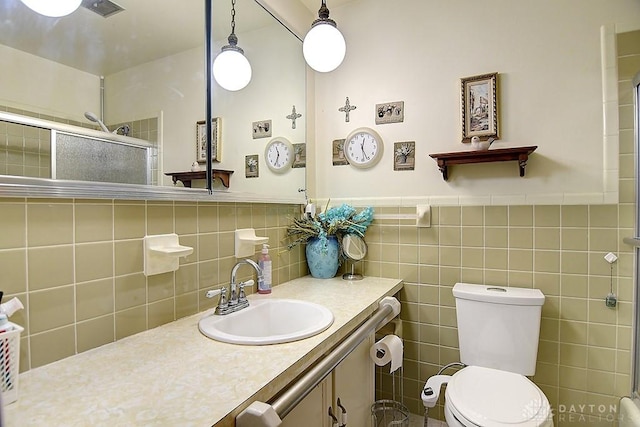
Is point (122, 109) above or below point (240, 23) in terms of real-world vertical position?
below

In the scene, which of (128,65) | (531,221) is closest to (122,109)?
(128,65)

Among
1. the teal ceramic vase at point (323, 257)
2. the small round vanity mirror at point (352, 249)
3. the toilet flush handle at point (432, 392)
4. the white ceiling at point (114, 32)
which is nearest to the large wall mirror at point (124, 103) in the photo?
the white ceiling at point (114, 32)

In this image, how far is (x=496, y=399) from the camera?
4.28 feet

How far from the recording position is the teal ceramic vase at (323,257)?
6.34 feet

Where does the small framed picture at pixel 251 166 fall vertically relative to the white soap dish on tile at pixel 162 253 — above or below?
above

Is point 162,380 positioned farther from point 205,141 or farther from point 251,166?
point 251,166

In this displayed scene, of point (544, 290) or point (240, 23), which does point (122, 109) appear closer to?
point (240, 23)

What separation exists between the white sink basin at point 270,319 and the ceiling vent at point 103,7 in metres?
1.03

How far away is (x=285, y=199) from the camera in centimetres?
189

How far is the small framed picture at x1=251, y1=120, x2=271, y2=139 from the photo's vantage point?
1.78 m

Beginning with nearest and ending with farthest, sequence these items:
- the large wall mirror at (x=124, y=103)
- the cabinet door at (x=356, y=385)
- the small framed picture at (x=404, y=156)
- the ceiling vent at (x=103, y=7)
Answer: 1. the large wall mirror at (x=124, y=103)
2. the ceiling vent at (x=103, y=7)
3. the cabinet door at (x=356, y=385)
4. the small framed picture at (x=404, y=156)

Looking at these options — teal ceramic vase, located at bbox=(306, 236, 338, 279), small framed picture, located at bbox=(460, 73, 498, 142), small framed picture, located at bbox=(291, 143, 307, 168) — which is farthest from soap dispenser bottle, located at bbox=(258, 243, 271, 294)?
small framed picture, located at bbox=(460, 73, 498, 142)

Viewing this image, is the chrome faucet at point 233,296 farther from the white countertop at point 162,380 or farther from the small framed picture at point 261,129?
the small framed picture at point 261,129

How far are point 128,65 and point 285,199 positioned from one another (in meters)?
0.95
